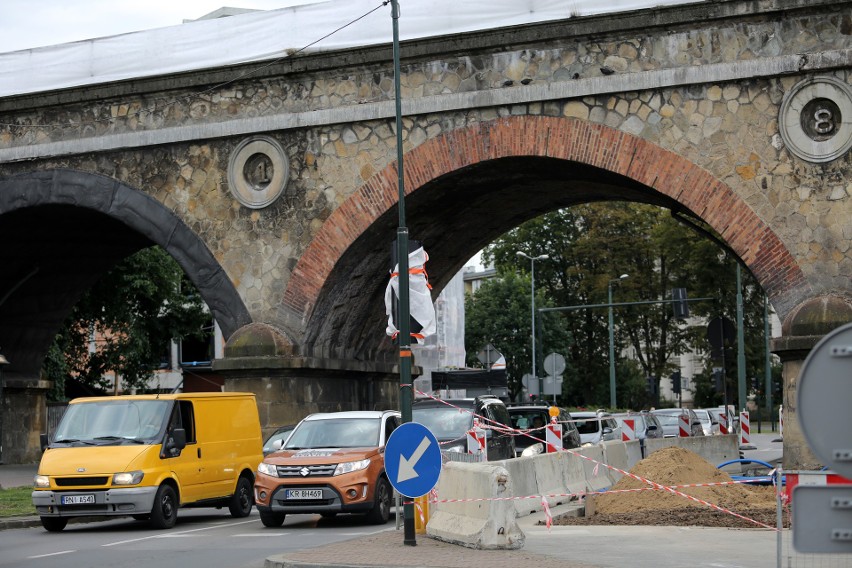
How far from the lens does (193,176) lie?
81.1ft

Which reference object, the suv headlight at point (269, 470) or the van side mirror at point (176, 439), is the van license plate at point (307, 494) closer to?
the suv headlight at point (269, 470)

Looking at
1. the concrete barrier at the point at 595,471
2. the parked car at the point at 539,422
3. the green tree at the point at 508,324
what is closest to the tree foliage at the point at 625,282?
the green tree at the point at 508,324

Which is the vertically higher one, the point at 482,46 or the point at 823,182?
the point at 482,46

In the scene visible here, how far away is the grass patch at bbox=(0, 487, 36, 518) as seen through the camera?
19.2 m

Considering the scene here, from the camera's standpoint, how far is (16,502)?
68.0ft

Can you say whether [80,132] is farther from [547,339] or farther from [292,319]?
[547,339]

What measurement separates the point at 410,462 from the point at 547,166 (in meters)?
11.0

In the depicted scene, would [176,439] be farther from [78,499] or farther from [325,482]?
[325,482]

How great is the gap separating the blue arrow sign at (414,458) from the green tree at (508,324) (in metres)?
60.8

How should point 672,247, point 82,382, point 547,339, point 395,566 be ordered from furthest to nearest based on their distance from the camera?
point 547,339
point 672,247
point 82,382
point 395,566

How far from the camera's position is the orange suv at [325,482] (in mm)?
16391

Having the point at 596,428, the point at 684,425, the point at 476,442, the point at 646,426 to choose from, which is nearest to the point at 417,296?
the point at 476,442

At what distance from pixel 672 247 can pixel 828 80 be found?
4118 cm

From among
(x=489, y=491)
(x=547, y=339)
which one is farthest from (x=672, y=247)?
(x=489, y=491)
